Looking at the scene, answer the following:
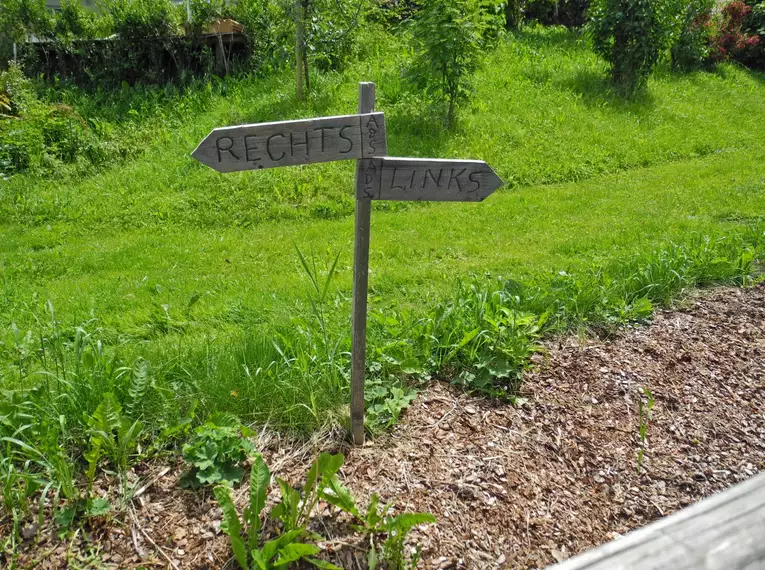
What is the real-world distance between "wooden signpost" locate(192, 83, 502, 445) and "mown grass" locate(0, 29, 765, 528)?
3.26 feet

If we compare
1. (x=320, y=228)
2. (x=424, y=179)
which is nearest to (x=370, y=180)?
(x=424, y=179)

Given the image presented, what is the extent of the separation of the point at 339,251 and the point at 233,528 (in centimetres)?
274

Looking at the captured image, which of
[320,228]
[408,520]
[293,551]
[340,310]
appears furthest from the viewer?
[320,228]

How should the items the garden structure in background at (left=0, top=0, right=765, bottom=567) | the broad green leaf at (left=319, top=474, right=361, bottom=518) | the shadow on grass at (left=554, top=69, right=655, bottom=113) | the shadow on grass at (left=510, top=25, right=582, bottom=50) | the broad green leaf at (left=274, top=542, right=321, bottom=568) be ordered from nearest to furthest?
the broad green leaf at (left=274, top=542, right=321, bottom=568), the broad green leaf at (left=319, top=474, right=361, bottom=518), the garden structure in background at (left=0, top=0, right=765, bottom=567), the shadow on grass at (left=554, top=69, right=655, bottom=113), the shadow on grass at (left=510, top=25, right=582, bottom=50)

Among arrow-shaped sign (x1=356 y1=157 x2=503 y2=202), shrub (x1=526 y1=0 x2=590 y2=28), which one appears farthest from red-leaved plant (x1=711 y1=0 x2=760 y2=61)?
arrow-shaped sign (x1=356 y1=157 x2=503 y2=202)

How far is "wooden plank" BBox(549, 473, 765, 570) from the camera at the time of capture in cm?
164

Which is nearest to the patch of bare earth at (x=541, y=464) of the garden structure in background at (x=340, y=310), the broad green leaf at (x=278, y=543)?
the garden structure in background at (x=340, y=310)

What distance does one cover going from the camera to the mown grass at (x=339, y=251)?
293 cm

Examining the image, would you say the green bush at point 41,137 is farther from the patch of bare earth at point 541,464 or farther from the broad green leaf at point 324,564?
the broad green leaf at point 324,564

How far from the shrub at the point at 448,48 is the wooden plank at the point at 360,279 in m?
6.35

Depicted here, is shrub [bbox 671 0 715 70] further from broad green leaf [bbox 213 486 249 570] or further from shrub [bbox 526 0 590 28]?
broad green leaf [bbox 213 486 249 570]

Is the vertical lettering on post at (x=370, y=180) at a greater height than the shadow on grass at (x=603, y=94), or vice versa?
the vertical lettering on post at (x=370, y=180)

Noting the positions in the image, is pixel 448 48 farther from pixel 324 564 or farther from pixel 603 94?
pixel 324 564

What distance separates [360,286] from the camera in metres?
2.52
